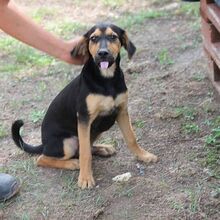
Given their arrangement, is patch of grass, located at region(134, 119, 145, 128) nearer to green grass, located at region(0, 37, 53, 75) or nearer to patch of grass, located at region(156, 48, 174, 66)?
patch of grass, located at region(156, 48, 174, 66)

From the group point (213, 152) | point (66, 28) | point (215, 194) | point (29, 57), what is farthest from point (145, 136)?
point (66, 28)

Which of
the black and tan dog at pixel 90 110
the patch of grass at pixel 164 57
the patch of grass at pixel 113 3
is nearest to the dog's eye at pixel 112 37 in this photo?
the black and tan dog at pixel 90 110

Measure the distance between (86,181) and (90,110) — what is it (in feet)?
1.61

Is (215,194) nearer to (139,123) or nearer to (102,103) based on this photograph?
(102,103)

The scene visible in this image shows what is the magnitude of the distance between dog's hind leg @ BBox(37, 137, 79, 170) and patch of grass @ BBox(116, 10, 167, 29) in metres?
3.03

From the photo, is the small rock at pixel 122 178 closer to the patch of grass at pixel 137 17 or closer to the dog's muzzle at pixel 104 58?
the dog's muzzle at pixel 104 58

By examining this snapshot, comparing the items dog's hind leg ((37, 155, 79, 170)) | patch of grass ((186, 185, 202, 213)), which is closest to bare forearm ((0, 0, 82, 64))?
dog's hind leg ((37, 155, 79, 170))

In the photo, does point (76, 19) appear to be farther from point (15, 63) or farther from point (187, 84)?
point (187, 84)

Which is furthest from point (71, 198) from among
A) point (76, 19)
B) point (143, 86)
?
point (76, 19)

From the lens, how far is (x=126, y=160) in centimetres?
422

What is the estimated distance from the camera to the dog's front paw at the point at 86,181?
12.8ft

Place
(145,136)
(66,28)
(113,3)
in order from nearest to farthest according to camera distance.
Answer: (145,136)
(66,28)
(113,3)

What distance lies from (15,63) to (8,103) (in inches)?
39.3

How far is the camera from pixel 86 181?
154 inches
